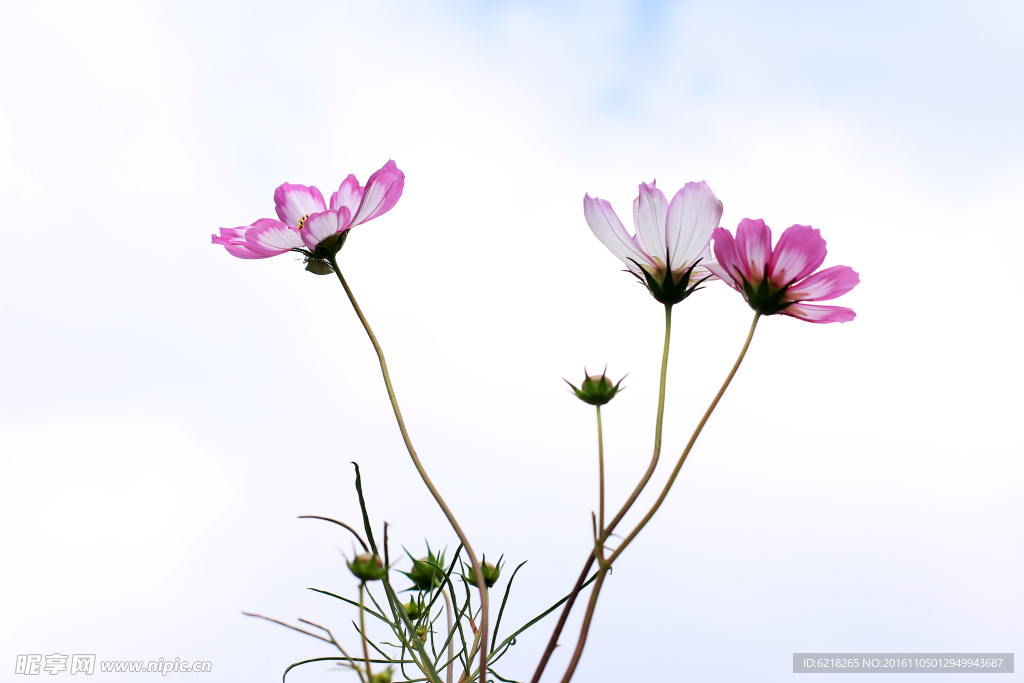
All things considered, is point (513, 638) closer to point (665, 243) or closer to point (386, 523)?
point (386, 523)

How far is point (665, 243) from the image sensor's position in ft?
1.56

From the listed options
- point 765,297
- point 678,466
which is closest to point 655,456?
point 678,466

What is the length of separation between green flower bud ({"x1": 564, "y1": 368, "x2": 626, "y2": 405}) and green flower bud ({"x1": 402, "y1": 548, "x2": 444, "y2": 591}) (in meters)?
0.16

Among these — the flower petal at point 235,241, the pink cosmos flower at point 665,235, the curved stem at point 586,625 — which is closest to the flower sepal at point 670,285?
the pink cosmos flower at point 665,235

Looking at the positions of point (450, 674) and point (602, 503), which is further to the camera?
point (450, 674)

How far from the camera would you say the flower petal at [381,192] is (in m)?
0.53

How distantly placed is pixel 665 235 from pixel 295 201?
0.27 meters

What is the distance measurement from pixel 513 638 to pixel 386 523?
5.8 inches

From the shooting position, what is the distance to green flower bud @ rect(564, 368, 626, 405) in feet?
1.53

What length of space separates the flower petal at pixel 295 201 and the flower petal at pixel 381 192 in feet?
0.15

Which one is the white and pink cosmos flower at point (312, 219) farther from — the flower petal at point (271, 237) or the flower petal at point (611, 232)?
the flower petal at point (611, 232)

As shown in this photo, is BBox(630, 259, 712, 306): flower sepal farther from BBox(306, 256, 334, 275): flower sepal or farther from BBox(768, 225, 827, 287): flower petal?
BBox(306, 256, 334, 275): flower sepal

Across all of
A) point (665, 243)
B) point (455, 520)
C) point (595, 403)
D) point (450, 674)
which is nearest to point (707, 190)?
point (665, 243)

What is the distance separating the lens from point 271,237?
536 millimetres
